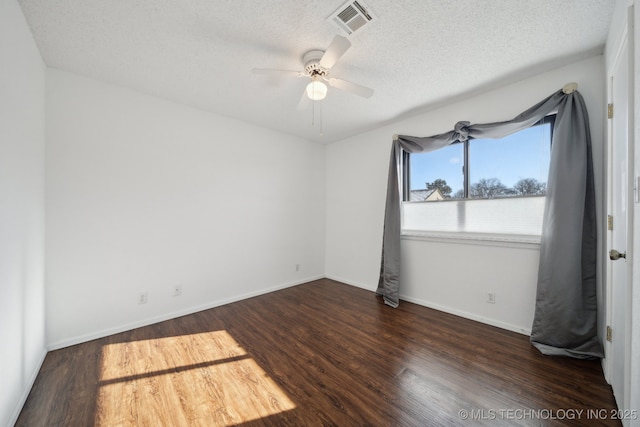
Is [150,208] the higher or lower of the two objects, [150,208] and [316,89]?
the lower

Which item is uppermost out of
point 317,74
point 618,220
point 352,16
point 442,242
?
point 352,16

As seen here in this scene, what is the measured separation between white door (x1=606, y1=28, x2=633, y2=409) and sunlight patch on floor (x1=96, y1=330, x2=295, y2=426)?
206 centimetres

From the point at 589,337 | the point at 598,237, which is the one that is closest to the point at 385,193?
the point at 598,237

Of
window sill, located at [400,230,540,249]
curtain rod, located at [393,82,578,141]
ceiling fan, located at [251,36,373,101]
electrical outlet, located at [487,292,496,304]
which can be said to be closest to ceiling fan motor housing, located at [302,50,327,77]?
ceiling fan, located at [251,36,373,101]

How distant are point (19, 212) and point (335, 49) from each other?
89.9 inches

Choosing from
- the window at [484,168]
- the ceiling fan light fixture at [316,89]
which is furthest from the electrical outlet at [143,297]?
the window at [484,168]

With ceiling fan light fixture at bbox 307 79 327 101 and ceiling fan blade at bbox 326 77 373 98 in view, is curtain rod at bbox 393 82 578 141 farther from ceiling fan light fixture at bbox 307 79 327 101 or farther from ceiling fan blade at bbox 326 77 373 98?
ceiling fan light fixture at bbox 307 79 327 101

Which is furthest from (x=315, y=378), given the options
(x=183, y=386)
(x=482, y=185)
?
(x=482, y=185)

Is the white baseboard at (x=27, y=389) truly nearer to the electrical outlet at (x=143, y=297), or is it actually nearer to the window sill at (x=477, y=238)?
the electrical outlet at (x=143, y=297)

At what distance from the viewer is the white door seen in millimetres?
1387

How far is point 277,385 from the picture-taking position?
5.39 feet

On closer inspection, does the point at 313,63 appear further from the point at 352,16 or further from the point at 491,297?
the point at 491,297

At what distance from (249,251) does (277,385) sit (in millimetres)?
2002

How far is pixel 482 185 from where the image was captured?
8.71 feet
